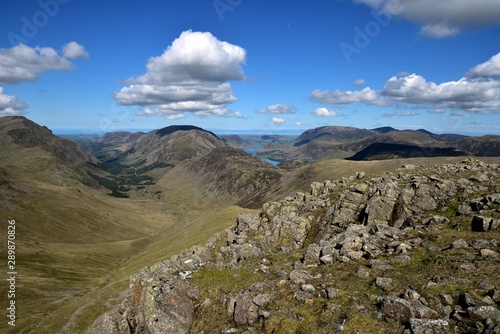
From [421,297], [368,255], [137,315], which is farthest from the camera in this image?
[137,315]

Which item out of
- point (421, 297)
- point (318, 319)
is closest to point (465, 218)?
point (421, 297)

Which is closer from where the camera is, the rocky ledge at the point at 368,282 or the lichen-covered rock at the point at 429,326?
the lichen-covered rock at the point at 429,326

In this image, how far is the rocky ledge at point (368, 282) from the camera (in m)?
20.6

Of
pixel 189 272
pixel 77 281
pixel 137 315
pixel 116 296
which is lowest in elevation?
pixel 77 281

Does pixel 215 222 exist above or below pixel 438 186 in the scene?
below

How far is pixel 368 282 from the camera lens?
994 inches

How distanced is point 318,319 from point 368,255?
399 inches

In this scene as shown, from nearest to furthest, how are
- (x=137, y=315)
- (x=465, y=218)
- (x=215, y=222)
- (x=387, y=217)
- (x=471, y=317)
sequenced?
(x=471, y=317) < (x=137, y=315) < (x=465, y=218) < (x=387, y=217) < (x=215, y=222)

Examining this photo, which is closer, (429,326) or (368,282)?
(429,326)

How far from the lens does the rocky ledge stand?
2059cm

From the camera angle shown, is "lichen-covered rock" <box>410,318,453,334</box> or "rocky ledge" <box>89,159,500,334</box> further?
"rocky ledge" <box>89,159,500,334</box>

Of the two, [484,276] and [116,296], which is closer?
[484,276]

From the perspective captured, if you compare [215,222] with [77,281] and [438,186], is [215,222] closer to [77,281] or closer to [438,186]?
[77,281]

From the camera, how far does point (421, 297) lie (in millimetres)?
21391
